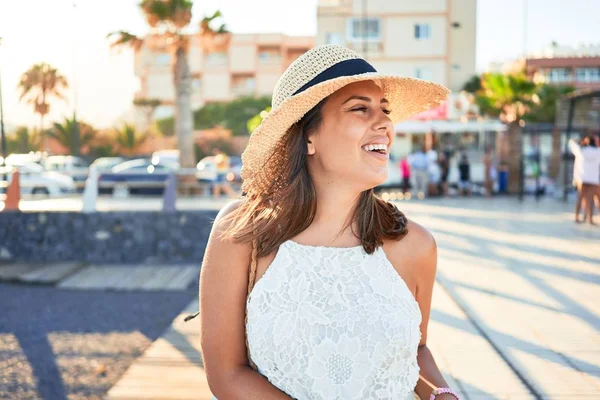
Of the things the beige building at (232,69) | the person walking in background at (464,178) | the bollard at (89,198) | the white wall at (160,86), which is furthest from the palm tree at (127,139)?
the bollard at (89,198)

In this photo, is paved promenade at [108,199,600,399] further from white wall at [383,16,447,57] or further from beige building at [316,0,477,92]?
white wall at [383,16,447,57]

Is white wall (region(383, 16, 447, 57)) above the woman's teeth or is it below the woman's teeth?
above

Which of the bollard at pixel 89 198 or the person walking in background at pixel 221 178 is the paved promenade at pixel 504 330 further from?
the person walking in background at pixel 221 178

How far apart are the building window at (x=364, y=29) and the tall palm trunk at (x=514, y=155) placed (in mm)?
21553

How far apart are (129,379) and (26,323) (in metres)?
3.04

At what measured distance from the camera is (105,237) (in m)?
9.98

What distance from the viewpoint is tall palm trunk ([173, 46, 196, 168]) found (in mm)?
24281

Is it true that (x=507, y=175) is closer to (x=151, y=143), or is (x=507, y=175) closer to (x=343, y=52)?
(x=343, y=52)

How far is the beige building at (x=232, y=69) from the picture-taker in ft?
191

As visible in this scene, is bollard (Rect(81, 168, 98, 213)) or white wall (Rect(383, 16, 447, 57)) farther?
white wall (Rect(383, 16, 447, 57))

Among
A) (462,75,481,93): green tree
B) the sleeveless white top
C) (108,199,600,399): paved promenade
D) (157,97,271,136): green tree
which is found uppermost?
(462,75,481,93): green tree

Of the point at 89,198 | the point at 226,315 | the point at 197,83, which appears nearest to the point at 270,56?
the point at 197,83

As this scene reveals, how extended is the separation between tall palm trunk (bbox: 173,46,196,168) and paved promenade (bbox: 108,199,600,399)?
15.9 m

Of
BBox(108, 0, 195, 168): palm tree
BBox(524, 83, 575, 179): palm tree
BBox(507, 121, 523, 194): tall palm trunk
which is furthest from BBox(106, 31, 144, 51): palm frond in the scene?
BBox(524, 83, 575, 179): palm tree
